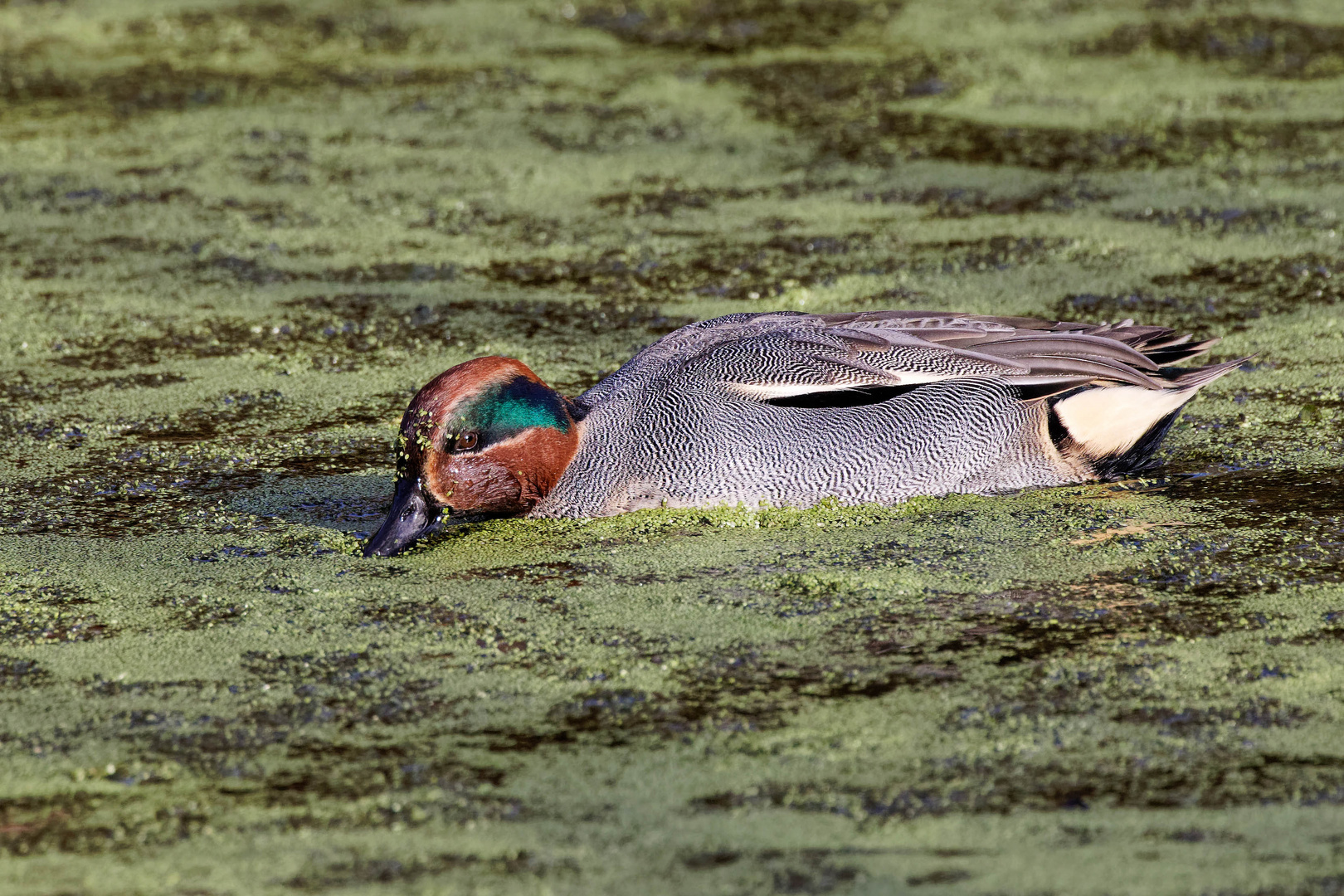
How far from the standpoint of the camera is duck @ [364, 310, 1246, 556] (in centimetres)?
409

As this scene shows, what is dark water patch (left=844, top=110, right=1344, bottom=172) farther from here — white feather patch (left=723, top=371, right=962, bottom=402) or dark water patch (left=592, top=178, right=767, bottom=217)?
white feather patch (left=723, top=371, right=962, bottom=402)

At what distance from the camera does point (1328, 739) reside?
2.96 m

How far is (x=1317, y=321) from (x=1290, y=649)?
249cm

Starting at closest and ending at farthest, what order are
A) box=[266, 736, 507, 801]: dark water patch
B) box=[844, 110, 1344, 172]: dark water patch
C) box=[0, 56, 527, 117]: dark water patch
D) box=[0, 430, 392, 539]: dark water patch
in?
box=[266, 736, 507, 801]: dark water patch < box=[0, 430, 392, 539]: dark water patch < box=[844, 110, 1344, 172]: dark water patch < box=[0, 56, 527, 117]: dark water patch

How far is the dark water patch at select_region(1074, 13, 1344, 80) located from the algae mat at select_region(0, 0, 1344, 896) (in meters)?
0.03

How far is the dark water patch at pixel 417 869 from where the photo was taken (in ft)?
8.62

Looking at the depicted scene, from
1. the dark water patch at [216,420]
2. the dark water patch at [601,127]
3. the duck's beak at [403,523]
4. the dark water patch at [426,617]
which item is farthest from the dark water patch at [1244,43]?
the dark water patch at [426,617]

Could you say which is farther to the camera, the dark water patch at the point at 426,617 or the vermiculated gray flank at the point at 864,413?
the vermiculated gray flank at the point at 864,413

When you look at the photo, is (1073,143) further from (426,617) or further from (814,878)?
(814,878)

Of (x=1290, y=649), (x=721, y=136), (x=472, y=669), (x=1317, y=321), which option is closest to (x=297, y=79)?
(x=721, y=136)

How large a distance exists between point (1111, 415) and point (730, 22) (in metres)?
5.51

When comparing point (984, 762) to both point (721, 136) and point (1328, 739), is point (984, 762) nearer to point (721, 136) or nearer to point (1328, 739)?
point (1328, 739)

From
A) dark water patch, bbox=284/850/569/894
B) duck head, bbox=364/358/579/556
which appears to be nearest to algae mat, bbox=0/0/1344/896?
dark water patch, bbox=284/850/569/894

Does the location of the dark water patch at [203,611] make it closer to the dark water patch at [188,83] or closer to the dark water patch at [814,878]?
the dark water patch at [814,878]
